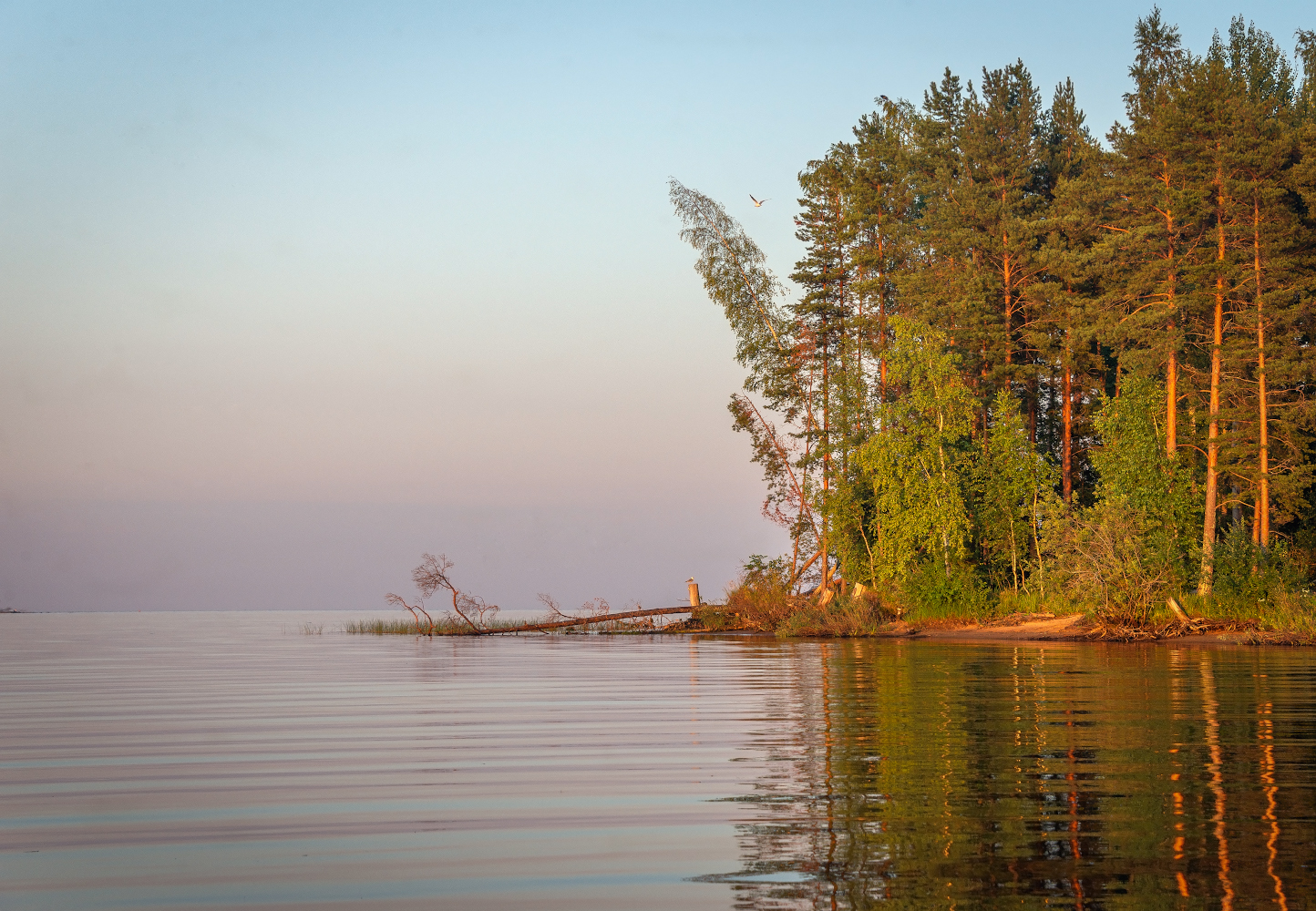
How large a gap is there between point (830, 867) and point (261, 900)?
3.06m

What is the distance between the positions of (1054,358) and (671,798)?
47.4m

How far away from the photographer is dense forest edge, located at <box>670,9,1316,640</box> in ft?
135

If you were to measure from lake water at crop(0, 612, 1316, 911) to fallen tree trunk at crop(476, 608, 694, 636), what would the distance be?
31438mm

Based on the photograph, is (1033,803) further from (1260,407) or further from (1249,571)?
(1260,407)

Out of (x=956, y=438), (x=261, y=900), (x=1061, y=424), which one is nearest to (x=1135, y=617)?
(x=956, y=438)

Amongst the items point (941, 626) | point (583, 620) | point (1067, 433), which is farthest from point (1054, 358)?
point (583, 620)

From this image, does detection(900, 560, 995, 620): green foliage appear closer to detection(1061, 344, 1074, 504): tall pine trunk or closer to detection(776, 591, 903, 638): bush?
detection(776, 591, 903, 638): bush

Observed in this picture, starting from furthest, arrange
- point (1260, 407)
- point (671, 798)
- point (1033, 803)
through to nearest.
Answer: point (1260, 407) < point (671, 798) < point (1033, 803)

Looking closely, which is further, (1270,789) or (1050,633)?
(1050,633)

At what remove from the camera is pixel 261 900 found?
5.82 meters

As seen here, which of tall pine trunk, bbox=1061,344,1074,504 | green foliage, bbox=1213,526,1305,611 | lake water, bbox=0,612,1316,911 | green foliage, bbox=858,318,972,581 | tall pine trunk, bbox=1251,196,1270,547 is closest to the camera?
lake water, bbox=0,612,1316,911

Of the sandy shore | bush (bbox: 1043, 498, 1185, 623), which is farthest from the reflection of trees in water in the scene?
bush (bbox: 1043, 498, 1185, 623)

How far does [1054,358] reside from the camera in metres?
52.1

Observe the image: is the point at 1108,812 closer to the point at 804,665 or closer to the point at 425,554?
the point at 804,665
